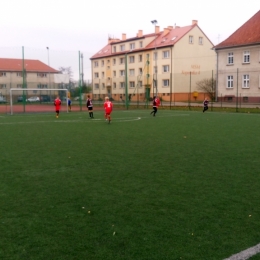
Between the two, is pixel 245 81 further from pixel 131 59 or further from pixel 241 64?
pixel 131 59

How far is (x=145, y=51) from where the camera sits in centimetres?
5953

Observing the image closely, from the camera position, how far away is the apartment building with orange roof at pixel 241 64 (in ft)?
128

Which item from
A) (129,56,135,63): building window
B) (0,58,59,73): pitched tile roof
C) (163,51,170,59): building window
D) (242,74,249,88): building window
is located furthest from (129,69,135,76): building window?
(0,58,59,73): pitched tile roof

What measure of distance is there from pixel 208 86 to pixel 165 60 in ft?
43.5

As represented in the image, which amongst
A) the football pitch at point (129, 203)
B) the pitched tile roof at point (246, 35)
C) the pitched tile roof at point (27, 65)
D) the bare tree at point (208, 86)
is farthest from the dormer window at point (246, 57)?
the football pitch at point (129, 203)

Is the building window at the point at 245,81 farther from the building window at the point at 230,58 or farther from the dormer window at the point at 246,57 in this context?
the building window at the point at 230,58

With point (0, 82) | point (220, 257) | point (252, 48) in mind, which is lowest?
point (220, 257)

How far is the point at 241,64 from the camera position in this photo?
4153cm

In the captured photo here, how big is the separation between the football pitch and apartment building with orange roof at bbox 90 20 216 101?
35694 mm

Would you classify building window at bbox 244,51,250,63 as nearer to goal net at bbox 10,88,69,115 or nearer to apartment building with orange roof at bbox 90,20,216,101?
apartment building with orange roof at bbox 90,20,216,101

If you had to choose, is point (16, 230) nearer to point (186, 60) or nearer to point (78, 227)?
point (78, 227)

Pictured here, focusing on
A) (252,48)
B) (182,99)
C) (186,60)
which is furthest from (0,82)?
(186,60)

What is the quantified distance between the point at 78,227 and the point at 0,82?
3188 centimetres

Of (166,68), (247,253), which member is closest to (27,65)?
(166,68)
